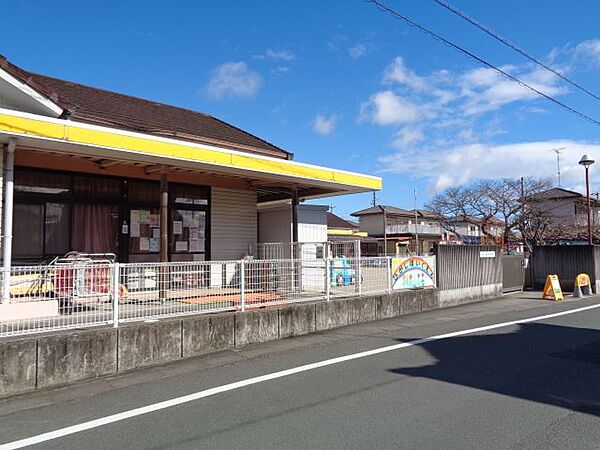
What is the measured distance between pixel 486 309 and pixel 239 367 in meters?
9.02

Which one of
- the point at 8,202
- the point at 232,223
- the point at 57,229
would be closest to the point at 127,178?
the point at 57,229

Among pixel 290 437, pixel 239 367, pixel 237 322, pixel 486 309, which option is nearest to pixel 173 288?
pixel 237 322

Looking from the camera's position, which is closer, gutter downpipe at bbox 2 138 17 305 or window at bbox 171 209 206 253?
gutter downpipe at bbox 2 138 17 305

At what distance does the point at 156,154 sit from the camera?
31.5 ft

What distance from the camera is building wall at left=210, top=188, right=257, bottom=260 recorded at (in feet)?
45.4

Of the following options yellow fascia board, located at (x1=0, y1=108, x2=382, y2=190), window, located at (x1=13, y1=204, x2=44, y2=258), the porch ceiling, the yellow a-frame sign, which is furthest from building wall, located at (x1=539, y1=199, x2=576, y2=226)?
window, located at (x1=13, y1=204, x2=44, y2=258)

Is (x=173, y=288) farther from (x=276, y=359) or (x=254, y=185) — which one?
(x=254, y=185)

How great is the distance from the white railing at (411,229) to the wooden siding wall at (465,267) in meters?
41.4

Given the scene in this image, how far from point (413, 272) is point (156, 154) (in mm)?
7721

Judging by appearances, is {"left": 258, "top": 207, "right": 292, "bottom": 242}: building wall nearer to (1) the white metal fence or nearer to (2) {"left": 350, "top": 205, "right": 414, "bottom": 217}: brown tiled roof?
(1) the white metal fence

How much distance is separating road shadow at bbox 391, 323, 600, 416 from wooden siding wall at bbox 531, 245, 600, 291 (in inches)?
426

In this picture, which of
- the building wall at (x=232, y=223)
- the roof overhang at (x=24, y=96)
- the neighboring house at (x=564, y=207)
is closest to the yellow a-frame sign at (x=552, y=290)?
the building wall at (x=232, y=223)

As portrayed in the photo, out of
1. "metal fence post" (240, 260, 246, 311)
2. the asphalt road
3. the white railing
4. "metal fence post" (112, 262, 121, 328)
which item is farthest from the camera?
the white railing

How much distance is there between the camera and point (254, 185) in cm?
1454
